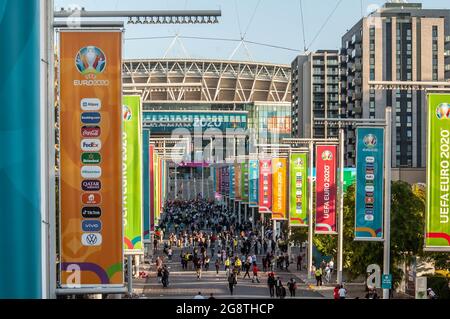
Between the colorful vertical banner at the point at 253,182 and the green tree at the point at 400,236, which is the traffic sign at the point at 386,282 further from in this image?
the colorful vertical banner at the point at 253,182

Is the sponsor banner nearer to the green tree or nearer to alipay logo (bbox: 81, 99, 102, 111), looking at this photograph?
the green tree

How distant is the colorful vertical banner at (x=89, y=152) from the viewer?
425 inches

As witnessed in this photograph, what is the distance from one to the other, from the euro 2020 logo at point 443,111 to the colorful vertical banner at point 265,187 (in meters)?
31.2

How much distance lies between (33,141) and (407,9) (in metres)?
130

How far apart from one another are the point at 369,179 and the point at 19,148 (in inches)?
730

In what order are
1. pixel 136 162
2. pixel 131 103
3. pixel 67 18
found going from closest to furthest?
pixel 67 18, pixel 136 162, pixel 131 103

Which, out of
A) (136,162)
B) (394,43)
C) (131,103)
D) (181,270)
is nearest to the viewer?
(136,162)

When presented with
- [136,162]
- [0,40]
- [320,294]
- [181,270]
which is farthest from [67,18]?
[181,270]

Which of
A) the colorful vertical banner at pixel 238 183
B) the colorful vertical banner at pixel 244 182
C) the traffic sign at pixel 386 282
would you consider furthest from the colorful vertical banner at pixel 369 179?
the colorful vertical banner at pixel 238 183

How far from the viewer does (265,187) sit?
51250 mm

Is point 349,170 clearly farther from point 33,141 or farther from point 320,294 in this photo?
point 33,141

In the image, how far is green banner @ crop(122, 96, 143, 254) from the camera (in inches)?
792

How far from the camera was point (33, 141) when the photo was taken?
857cm

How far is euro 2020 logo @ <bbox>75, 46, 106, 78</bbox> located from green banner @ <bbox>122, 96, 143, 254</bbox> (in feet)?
28.7
